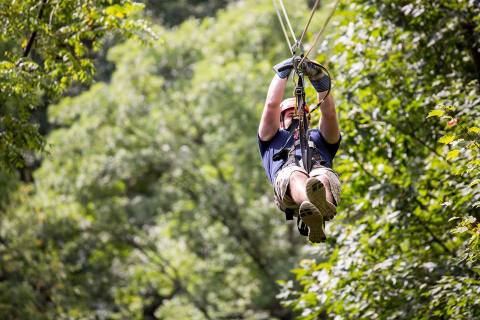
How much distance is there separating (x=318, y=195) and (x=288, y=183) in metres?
0.34

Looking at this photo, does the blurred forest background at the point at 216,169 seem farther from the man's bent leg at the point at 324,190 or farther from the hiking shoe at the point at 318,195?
the hiking shoe at the point at 318,195

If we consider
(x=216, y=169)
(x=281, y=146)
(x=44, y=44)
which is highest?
(x=216, y=169)

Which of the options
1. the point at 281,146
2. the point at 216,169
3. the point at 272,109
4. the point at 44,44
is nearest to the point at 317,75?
the point at 272,109

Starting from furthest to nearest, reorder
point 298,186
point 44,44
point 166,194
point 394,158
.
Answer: point 166,194, point 394,158, point 44,44, point 298,186

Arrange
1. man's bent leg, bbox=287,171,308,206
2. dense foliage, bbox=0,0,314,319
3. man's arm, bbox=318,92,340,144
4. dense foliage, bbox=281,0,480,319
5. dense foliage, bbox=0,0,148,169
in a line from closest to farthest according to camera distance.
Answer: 1. man's bent leg, bbox=287,171,308,206
2. man's arm, bbox=318,92,340,144
3. dense foliage, bbox=0,0,148,169
4. dense foliage, bbox=281,0,480,319
5. dense foliage, bbox=0,0,314,319

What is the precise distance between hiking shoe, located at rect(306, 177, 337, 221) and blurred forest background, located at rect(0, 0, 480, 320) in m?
1.69

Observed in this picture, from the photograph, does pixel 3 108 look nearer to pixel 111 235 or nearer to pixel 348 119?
pixel 348 119

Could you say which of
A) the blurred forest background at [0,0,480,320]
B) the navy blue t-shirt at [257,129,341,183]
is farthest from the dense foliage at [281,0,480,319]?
the navy blue t-shirt at [257,129,341,183]

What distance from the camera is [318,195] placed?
4.98 metres

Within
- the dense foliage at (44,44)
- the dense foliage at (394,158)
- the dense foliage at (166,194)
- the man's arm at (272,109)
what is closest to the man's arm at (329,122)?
the man's arm at (272,109)

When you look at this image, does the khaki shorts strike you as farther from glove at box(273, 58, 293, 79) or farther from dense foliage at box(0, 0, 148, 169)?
dense foliage at box(0, 0, 148, 169)

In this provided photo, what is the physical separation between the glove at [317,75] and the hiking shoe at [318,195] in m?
0.79

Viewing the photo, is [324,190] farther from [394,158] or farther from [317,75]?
[394,158]

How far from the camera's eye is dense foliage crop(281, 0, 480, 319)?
758 centimetres
